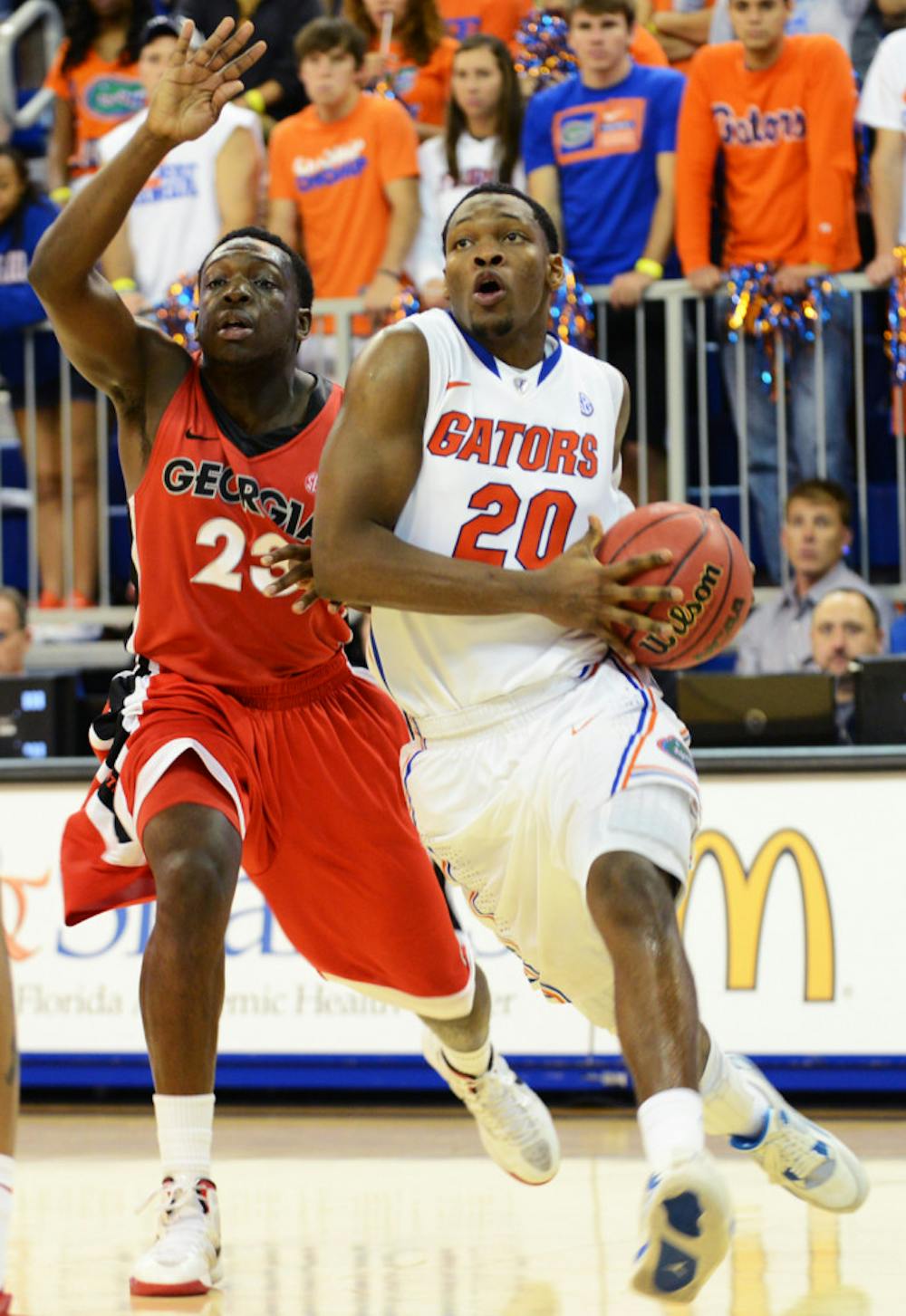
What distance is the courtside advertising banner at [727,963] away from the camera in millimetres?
6457

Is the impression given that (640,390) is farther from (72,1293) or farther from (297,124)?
(72,1293)

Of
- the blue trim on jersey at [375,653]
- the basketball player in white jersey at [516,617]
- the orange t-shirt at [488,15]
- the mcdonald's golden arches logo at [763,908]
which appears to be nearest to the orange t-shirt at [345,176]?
the orange t-shirt at [488,15]

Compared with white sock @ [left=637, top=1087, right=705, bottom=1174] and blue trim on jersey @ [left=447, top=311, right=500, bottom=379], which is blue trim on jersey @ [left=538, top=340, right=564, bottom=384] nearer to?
blue trim on jersey @ [left=447, top=311, right=500, bottom=379]

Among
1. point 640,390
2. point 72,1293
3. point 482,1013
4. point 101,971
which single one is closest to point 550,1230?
point 482,1013

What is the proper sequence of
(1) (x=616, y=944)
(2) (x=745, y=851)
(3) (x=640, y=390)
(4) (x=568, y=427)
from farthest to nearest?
1. (3) (x=640, y=390)
2. (2) (x=745, y=851)
3. (4) (x=568, y=427)
4. (1) (x=616, y=944)

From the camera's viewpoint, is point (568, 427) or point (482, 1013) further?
point (482, 1013)

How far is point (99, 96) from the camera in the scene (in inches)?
376

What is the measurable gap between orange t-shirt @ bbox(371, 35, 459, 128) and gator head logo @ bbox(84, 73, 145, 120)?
1259 millimetres

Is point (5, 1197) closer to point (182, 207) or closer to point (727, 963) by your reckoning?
point (727, 963)

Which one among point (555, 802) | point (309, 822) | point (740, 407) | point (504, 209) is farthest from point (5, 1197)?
point (740, 407)

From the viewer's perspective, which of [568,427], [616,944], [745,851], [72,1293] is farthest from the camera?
[745,851]

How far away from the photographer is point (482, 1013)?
5043 mm

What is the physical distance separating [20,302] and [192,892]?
5.40 m

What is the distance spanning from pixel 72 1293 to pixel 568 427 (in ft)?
6.64
